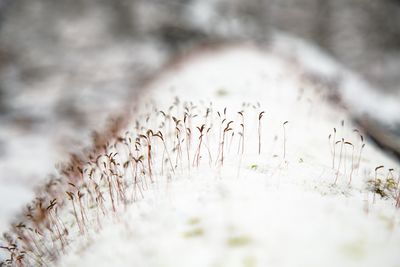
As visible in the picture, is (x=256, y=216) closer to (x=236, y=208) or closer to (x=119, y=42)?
(x=236, y=208)

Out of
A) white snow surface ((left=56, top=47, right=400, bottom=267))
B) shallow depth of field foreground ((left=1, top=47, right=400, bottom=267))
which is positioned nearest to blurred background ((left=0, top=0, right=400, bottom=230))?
shallow depth of field foreground ((left=1, top=47, right=400, bottom=267))

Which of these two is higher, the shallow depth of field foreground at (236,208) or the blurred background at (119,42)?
the blurred background at (119,42)

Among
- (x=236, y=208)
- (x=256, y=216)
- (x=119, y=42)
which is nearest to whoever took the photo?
(x=256, y=216)

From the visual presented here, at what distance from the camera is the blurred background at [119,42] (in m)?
13.1

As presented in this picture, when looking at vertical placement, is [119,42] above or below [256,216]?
above

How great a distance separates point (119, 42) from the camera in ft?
53.0

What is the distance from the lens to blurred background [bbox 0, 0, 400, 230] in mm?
13117

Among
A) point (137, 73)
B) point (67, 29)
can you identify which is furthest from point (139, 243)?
point (67, 29)

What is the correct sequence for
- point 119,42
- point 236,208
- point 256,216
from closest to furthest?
point 256,216 → point 236,208 → point 119,42

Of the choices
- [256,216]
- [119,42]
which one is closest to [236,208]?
[256,216]

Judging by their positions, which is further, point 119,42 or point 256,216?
point 119,42

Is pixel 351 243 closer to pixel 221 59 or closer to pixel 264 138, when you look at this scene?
pixel 264 138

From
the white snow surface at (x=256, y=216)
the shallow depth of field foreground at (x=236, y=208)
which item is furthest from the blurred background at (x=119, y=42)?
the white snow surface at (x=256, y=216)

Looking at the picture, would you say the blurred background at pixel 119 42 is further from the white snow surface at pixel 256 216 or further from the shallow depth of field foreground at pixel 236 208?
the white snow surface at pixel 256 216
